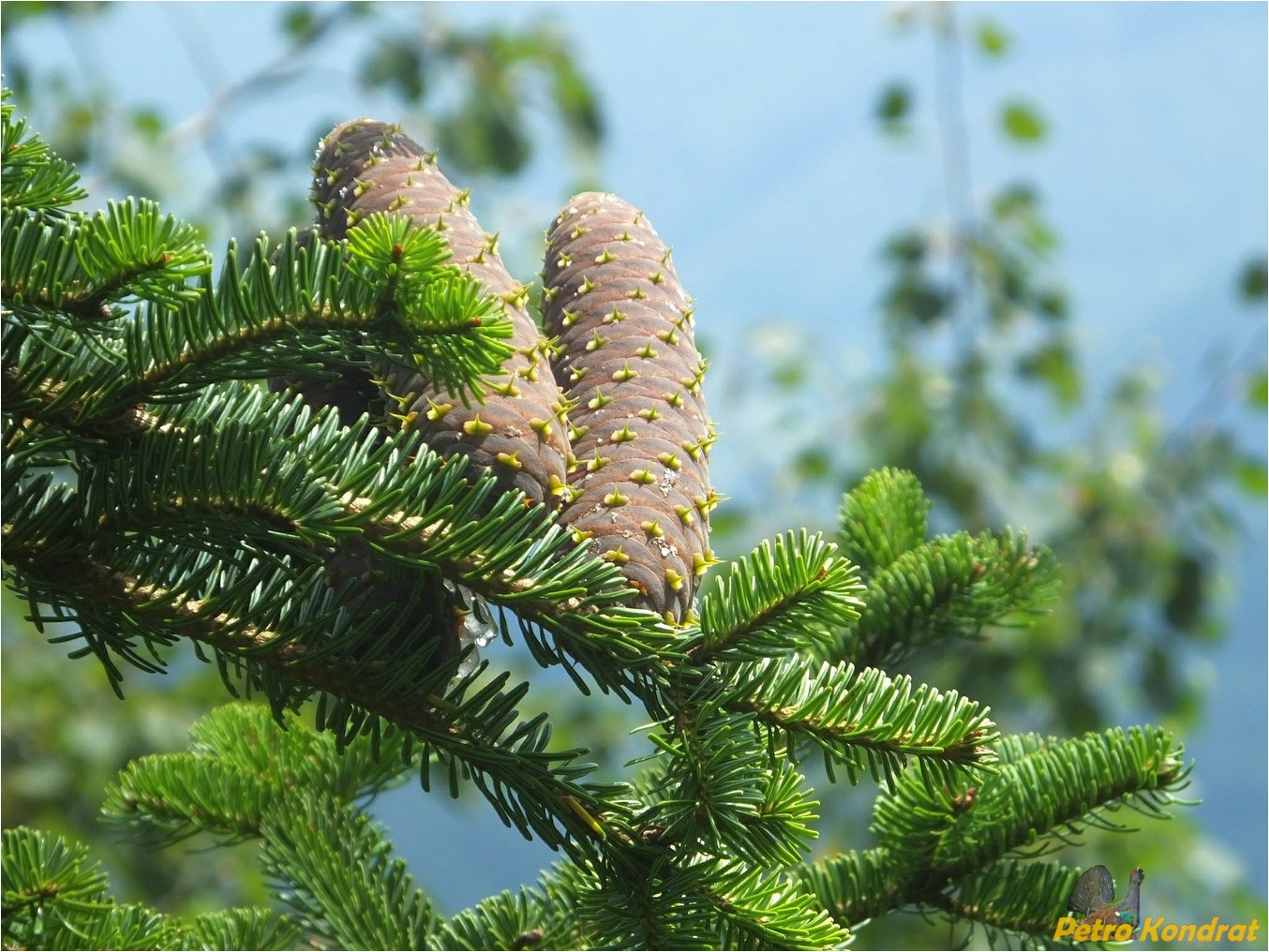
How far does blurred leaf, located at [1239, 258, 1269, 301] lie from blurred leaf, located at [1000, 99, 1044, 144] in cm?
72

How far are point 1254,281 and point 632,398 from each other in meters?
3.15

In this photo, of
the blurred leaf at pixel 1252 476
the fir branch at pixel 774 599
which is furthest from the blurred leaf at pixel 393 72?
the fir branch at pixel 774 599

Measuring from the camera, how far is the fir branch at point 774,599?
0.41m

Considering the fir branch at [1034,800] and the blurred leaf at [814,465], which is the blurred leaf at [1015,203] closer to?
the blurred leaf at [814,465]

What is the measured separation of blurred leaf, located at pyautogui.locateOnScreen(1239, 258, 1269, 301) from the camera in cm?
306

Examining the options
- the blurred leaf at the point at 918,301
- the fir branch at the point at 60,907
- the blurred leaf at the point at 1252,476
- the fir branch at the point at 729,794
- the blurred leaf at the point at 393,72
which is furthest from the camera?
the blurred leaf at the point at 918,301

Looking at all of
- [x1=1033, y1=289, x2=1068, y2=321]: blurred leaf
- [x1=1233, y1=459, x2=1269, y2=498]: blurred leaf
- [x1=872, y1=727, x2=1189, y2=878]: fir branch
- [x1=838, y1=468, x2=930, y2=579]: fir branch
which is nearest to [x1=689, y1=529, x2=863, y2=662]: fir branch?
[x1=872, y1=727, x2=1189, y2=878]: fir branch

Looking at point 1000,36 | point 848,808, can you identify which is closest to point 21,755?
point 848,808

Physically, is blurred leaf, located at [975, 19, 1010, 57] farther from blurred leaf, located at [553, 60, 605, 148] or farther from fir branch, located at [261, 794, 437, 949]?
fir branch, located at [261, 794, 437, 949]

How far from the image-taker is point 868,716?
426mm

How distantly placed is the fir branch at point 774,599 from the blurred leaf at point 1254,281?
3.15 meters

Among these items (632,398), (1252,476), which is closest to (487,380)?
(632,398)

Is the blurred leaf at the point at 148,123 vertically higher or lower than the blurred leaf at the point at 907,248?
lower

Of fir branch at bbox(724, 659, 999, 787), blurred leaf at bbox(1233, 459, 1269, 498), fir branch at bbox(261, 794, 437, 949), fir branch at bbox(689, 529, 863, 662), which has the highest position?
blurred leaf at bbox(1233, 459, 1269, 498)
